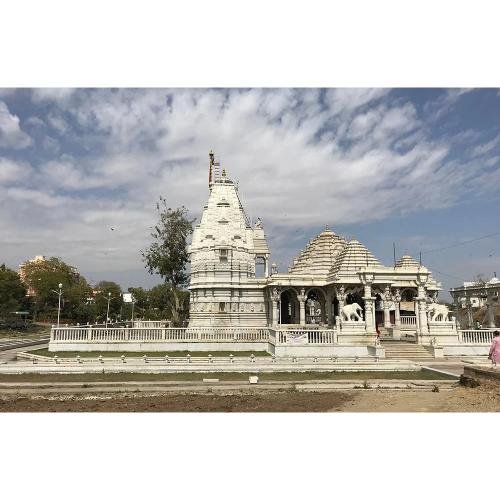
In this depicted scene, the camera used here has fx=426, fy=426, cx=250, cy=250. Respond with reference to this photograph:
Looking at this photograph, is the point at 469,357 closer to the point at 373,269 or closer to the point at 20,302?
the point at 373,269

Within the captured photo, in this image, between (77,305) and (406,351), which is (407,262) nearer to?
(406,351)

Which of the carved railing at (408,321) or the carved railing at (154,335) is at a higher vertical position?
the carved railing at (408,321)

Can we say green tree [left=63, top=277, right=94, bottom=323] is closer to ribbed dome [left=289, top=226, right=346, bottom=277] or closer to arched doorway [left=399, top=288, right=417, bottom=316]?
ribbed dome [left=289, top=226, right=346, bottom=277]

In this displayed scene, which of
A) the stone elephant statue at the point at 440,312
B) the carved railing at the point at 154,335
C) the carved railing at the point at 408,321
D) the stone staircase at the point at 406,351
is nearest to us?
the stone staircase at the point at 406,351

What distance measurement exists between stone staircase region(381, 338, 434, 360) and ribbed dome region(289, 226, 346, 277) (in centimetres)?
1129

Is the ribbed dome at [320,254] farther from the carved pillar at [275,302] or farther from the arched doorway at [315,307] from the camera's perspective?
the carved pillar at [275,302]

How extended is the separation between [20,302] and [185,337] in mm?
48575

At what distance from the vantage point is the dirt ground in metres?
Answer: 12.9

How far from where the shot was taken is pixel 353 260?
30.5 m

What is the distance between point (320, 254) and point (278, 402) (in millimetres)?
25912

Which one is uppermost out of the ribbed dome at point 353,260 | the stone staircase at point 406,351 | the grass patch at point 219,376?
the ribbed dome at point 353,260

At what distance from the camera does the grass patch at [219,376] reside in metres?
18.3

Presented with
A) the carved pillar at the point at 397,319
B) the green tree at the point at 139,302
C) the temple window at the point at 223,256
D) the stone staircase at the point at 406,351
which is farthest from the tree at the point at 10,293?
the stone staircase at the point at 406,351

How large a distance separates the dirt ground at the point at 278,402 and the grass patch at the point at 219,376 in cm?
291
